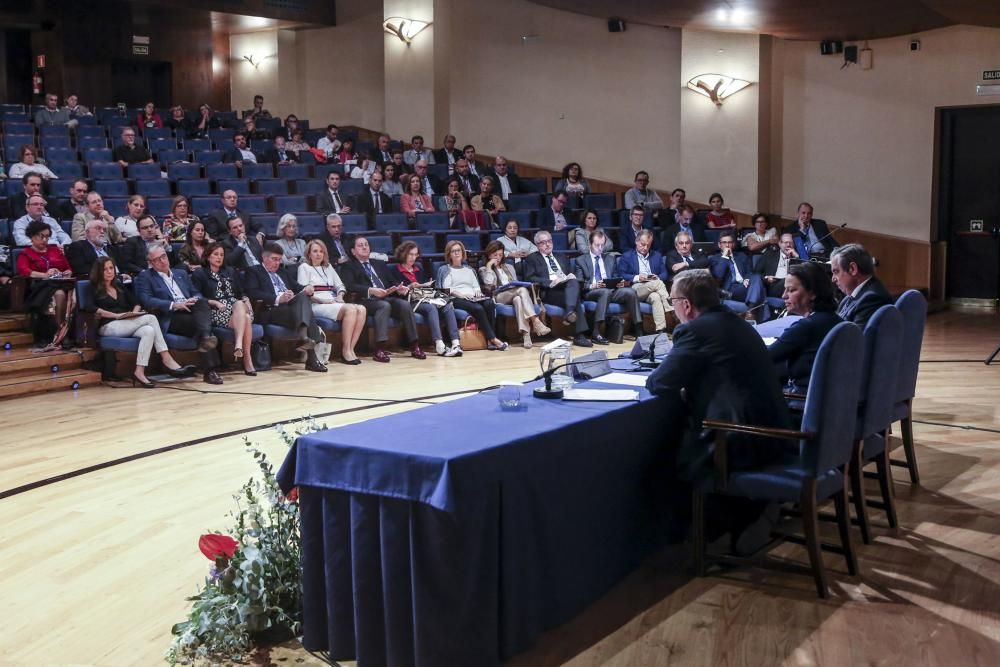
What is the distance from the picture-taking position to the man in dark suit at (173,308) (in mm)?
6641

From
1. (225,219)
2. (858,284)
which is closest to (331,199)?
(225,219)

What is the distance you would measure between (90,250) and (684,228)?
5.22 meters

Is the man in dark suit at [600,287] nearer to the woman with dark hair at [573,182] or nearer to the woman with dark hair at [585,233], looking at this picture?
the woman with dark hair at [585,233]

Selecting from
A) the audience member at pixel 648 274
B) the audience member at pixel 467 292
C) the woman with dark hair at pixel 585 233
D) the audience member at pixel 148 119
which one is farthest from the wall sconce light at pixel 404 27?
the audience member at pixel 467 292

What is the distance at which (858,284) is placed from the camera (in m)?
3.89

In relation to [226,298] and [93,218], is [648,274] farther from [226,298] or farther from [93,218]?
[93,218]

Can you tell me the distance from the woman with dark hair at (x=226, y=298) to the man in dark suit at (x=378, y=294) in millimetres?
934

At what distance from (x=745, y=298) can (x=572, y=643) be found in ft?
22.0

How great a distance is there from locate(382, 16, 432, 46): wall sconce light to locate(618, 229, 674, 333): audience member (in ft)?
17.6

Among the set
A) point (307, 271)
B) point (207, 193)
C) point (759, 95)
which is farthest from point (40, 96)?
point (759, 95)

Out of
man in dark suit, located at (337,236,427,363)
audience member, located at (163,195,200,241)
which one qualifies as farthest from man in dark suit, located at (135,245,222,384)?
man in dark suit, located at (337,236,427,363)

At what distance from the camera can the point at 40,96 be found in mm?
13945

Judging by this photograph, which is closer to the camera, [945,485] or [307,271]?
[945,485]

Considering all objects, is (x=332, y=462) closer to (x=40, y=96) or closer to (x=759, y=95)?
(x=759, y=95)
